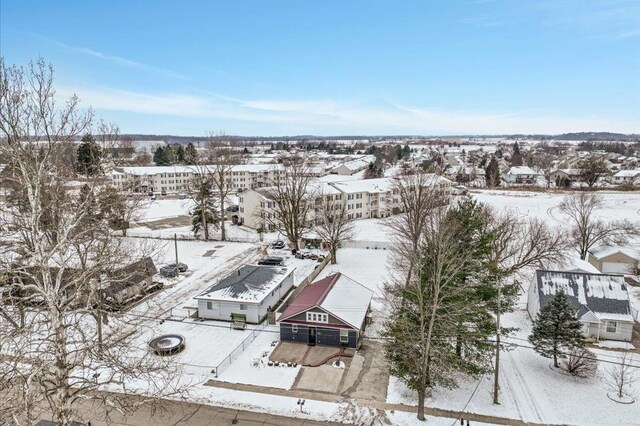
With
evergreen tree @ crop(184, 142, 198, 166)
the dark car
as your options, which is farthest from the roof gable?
evergreen tree @ crop(184, 142, 198, 166)

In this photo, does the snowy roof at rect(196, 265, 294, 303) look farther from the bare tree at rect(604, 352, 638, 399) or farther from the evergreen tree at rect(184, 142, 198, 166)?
the evergreen tree at rect(184, 142, 198, 166)

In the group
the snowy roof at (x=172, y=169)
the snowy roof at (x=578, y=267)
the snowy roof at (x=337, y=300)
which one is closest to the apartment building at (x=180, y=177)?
the snowy roof at (x=172, y=169)

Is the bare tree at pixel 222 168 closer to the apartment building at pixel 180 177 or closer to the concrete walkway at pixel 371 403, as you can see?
the apartment building at pixel 180 177

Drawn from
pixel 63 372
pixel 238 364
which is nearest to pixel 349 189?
pixel 238 364

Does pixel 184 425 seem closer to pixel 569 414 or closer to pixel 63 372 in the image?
pixel 63 372

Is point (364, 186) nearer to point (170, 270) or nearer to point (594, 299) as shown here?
point (170, 270)

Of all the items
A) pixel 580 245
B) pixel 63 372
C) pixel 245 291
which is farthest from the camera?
pixel 580 245

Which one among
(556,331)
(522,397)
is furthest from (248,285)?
(556,331)

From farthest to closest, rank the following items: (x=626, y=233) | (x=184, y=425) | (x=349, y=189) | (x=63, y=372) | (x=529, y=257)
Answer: (x=349, y=189), (x=626, y=233), (x=529, y=257), (x=184, y=425), (x=63, y=372)
